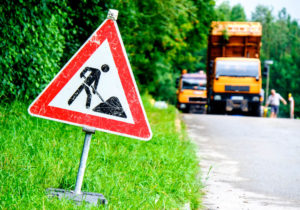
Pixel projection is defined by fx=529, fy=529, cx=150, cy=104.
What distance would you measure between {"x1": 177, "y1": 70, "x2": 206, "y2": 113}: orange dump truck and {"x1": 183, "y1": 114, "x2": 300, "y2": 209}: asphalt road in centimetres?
1753

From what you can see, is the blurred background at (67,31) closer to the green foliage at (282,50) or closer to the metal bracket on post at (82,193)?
the metal bracket on post at (82,193)

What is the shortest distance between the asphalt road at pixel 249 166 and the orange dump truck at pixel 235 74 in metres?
9.66

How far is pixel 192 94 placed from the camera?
32250mm

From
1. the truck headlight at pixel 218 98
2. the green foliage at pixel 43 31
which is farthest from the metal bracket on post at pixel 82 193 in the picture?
the truck headlight at pixel 218 98

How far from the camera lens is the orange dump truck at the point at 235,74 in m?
24.0

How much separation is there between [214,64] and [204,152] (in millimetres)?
15656

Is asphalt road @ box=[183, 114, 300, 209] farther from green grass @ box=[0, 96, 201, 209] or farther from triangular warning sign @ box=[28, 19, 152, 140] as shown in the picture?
triangular warning sign @ box=[28, 19, 152, 140]

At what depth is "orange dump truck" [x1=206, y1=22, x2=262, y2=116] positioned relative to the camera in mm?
24016

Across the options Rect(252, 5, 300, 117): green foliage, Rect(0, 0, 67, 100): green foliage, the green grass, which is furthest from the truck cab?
Rect(252, 5, 300, 117): green foliage

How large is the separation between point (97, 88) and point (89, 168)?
5.16 feet

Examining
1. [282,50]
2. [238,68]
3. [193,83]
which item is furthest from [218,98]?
[282,50]

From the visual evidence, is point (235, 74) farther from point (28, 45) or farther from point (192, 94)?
point (28, 45)

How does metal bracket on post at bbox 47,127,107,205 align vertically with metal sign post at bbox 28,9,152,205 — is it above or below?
below

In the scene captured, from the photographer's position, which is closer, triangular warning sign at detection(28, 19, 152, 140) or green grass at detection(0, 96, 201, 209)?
triangular warning sign at detection(28, 19, 152, 140)
